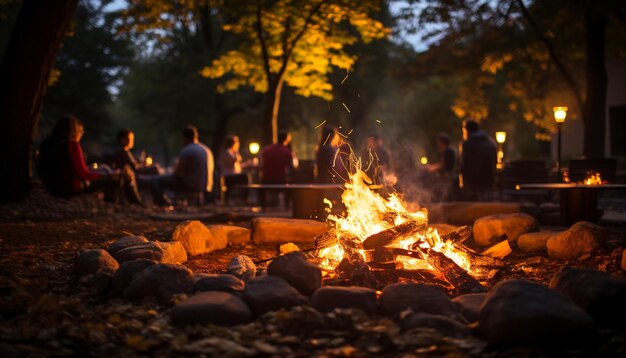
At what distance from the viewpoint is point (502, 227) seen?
8531 millimetres

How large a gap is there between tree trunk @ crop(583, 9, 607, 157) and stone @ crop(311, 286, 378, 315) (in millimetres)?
14636

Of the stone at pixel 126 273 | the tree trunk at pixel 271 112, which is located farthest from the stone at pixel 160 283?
the tree trunk at pixel 271 112

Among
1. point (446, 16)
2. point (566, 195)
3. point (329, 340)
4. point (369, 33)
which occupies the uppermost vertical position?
point (446, 16)

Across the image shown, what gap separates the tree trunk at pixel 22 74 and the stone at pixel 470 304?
7.80 metres

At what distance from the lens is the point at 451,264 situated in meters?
5.96

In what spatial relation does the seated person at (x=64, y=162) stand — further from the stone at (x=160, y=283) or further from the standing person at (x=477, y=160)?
the standing person at (x=477, y=160)

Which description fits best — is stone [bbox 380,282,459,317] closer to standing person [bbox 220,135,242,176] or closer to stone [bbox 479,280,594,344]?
stone [bbox 479,280,594,344]

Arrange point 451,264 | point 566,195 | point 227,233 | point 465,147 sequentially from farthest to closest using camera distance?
point 465,147
point 566,195
point 227,233
point 451,264

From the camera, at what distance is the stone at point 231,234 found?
829 cm

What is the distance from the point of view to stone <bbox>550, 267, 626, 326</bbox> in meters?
4.80

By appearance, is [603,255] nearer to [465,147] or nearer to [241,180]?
[465,147]

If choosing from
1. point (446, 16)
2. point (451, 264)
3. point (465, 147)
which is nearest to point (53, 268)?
point (451, 264)

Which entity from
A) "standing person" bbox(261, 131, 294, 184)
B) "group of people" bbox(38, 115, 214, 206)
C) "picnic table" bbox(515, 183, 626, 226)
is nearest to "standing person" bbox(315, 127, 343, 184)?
"standing person" bbox(261, 131, 294, 184)

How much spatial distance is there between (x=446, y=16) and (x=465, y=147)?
11337 millimetres
